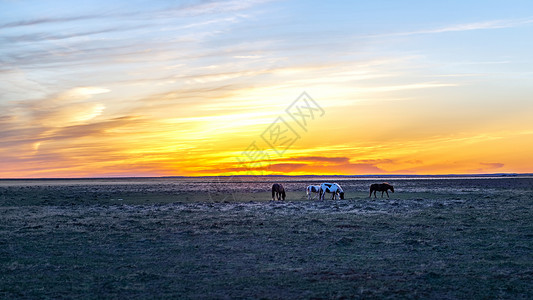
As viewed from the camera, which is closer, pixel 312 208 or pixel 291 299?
pixel 291 299

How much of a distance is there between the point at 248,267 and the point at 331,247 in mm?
4393

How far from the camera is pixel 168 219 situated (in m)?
27.2

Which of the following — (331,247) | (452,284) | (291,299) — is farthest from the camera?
(331,247)

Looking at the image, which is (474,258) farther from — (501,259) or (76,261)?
(76,261)

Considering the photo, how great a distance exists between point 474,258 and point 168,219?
1714cm

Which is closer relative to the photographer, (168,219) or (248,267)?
(248,267)

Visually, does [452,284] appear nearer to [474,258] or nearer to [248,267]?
[474,258]

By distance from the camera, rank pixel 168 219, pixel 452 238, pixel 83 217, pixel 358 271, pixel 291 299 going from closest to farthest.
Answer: pixel 291 299, pixel 358 271, pixel 452 238, pixel 168 219, pixel 83 217

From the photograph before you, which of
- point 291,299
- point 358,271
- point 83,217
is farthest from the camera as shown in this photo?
point 83,217

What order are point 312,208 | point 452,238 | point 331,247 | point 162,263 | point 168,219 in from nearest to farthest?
point 162,263, point 331,247, point 452,238, point 168,219, point 312,208

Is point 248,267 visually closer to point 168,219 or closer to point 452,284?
point 452,284

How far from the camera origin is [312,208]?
113 feet

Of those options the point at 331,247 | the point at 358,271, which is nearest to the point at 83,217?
the point at 331,247

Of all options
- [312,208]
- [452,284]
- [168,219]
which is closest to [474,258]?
[452,284]
